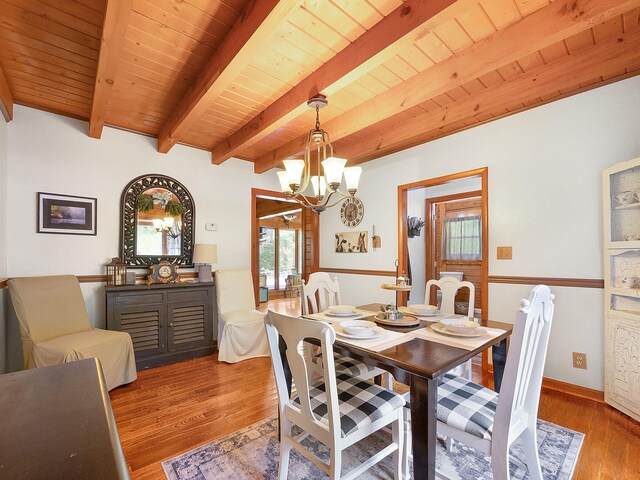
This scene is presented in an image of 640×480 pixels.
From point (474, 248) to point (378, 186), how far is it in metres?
2.73

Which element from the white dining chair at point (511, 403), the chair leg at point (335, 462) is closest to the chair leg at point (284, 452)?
the chair leg at point (335, 462)

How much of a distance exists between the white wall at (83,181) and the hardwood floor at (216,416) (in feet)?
3.76

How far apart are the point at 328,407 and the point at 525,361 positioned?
2.85ft

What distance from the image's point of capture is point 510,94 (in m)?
2.51

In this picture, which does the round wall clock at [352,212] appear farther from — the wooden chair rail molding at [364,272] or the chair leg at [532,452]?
the chair leg at [532,452]

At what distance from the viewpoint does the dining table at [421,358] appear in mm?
1237

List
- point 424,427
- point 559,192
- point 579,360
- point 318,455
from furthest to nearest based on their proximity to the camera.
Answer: point 559,192 → point 579,360 → point 318,455 → point 424,427

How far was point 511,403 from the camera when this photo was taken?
1.25 m

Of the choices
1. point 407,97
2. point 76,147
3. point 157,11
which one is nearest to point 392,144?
point 407,97

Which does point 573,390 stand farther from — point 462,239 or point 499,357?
point 462,239

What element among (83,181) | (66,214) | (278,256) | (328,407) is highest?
(83,181)

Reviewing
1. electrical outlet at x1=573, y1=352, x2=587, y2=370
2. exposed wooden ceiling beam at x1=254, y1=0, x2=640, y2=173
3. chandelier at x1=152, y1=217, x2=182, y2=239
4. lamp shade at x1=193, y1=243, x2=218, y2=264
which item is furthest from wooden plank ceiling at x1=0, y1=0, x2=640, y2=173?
electrical outlet at x1=573, y1=352, x2=587, y2=370

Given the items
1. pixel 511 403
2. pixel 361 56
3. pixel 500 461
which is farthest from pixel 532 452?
pixel 361 56

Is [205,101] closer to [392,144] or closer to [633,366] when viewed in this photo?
[392,144]
